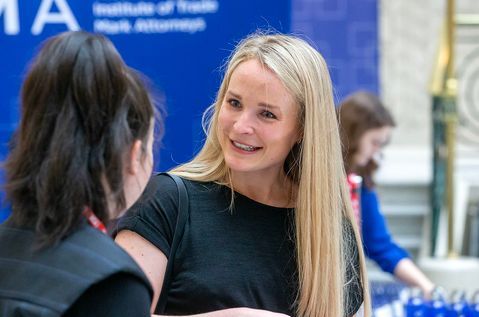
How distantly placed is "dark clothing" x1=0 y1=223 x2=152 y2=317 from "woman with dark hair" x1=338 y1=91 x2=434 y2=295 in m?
2.25

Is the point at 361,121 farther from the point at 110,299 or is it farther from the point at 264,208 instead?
the point at 110,299

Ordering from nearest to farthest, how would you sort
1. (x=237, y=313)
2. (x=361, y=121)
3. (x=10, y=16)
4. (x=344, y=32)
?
1. (x=237, y=313)
2. (x=10, y=16)
3. (x=361, y=121)
4. (x=344, y=32)

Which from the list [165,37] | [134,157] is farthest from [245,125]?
[165,37]

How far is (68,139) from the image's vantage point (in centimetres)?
154

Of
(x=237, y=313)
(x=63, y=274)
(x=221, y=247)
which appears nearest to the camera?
(x=63, y=274)

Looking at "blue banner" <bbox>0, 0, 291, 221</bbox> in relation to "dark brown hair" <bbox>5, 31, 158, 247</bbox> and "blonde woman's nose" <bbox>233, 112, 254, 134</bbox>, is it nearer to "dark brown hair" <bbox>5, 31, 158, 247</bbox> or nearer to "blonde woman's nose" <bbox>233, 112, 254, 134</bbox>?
"blonde woman's nose" <bbox>233, 112, 254, 134</bbox>

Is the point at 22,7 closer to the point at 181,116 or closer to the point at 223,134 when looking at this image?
the point at 181,116

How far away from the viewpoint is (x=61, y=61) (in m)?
1.56

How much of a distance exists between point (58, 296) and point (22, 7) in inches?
85.6

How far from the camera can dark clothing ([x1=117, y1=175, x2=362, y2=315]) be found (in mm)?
2184

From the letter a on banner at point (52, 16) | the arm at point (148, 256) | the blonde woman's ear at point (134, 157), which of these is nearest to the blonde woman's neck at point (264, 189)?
the arm at point (148, 256)

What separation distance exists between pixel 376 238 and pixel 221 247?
1686mm

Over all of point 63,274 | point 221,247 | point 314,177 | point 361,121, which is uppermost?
point 63,274

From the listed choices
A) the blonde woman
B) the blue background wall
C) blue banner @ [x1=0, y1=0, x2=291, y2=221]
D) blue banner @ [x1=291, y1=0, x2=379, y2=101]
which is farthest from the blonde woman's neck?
blue banner @ [x1=291, y1=0, x2=379, y2=101]
